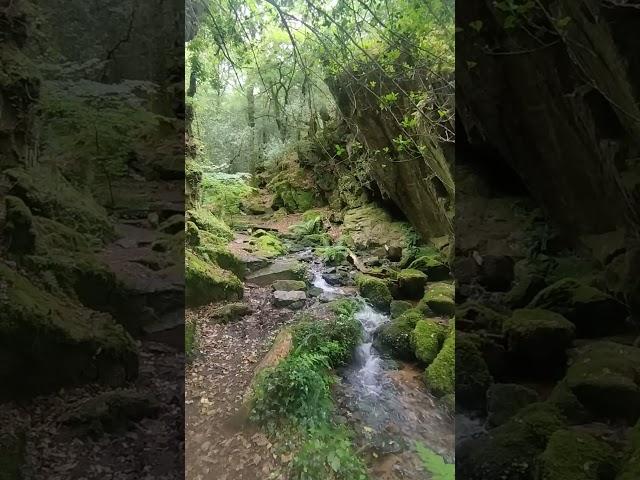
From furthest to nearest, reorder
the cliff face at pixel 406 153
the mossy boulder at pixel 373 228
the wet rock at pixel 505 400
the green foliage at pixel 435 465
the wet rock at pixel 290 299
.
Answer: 1. the mossy boulder at pixel 373 228
2. the cliff face at pixel 406 153
3. the wet rock at pixel 290 299
4. the green foliage at pixel 435 465
5. the wet rock at pixel 505 400

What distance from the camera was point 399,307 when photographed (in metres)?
2.69

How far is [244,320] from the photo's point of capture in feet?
7.82

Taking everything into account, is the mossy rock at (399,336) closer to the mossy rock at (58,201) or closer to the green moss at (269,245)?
the green moss at (269,245)

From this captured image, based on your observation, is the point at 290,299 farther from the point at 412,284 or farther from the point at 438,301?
the point at 438,301

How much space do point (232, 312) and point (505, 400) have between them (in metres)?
1.45

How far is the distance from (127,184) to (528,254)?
184cm

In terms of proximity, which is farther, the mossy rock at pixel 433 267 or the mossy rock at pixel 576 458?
the mossy rock at pixel 433 267

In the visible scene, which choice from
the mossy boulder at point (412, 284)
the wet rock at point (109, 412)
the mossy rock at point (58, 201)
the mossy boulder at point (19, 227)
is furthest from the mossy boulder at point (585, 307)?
the mossy boulder at point (19, 227)

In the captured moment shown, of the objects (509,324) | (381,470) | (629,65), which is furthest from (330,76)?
(381,470)

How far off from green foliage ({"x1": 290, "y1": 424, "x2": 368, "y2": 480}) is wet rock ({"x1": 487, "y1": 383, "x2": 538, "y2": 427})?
30.7 inches

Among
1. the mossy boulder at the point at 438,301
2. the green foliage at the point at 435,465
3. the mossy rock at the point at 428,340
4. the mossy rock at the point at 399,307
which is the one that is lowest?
the green foliage at the point at 435,465

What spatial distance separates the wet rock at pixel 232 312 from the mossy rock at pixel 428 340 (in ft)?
3.37

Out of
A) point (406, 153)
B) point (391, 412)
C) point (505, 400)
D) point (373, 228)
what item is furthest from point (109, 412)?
point (406, 153)

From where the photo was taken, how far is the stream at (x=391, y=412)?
7.43ft
